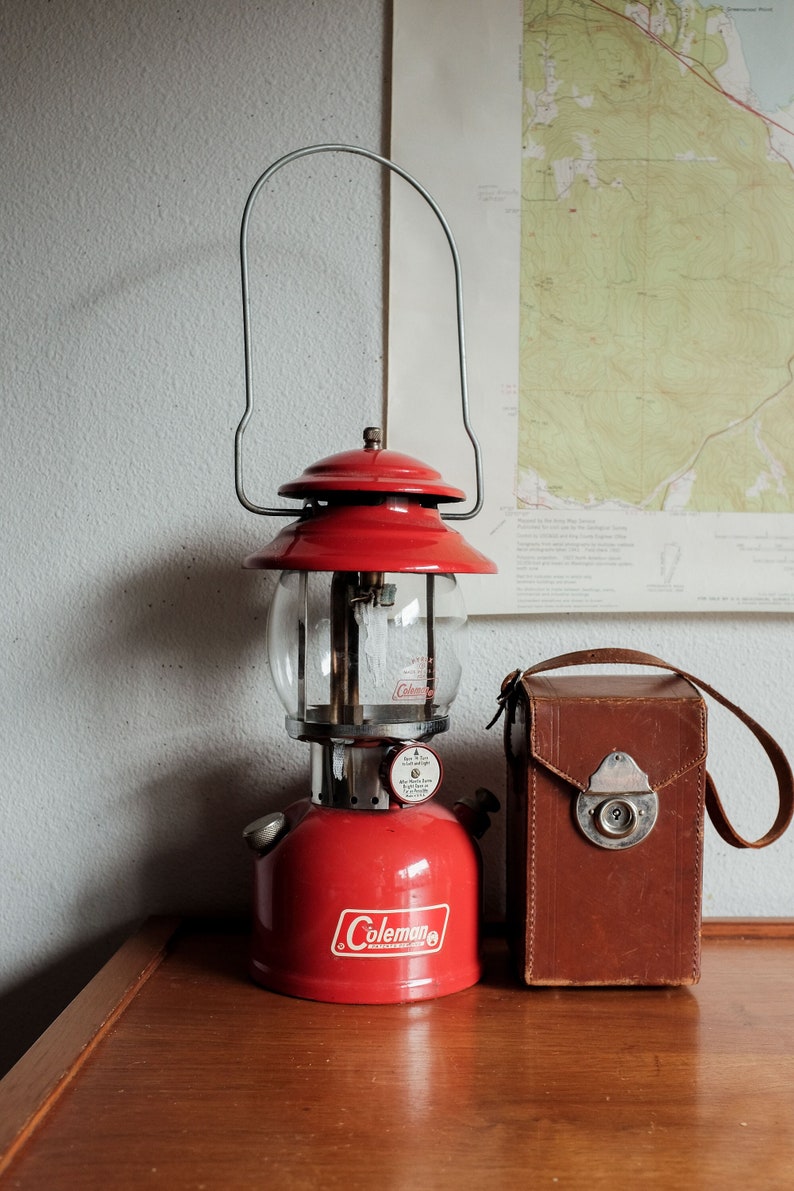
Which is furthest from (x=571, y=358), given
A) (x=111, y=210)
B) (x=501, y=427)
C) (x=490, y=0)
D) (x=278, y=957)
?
(x=278, y=957)

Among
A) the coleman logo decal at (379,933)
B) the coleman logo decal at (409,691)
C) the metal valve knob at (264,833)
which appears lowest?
the coleman logo decal at (379,933)

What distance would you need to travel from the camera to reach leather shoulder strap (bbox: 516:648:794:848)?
3.19 ft

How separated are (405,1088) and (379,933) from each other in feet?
0.54

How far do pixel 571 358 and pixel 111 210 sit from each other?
1.88 feet

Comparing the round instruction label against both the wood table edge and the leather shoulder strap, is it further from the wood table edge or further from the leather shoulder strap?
the wood table edge

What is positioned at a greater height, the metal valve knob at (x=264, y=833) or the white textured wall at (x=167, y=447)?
the white textured wall at (x=167, y=447)

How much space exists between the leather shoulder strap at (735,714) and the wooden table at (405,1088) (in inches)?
5.7

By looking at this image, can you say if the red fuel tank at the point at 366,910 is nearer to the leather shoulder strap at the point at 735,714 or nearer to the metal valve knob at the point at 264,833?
the metal valve knob at the point at 264,833

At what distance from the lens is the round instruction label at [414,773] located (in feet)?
2.99

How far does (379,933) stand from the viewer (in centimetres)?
89

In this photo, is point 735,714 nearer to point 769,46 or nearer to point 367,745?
point 367,745

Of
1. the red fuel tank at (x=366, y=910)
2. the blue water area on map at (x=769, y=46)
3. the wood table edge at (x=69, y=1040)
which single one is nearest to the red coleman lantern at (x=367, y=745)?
the red fuel tank at (x=366, y=910)

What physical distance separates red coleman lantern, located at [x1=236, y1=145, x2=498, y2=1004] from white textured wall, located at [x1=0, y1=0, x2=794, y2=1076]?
0.43ft

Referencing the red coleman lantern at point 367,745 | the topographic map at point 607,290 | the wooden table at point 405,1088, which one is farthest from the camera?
the topographic map at point 607,290
